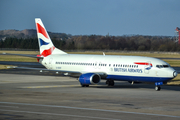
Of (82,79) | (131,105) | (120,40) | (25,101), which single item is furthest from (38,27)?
(120,40)

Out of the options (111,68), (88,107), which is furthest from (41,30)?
(88,107)

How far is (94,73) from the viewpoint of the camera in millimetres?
37219

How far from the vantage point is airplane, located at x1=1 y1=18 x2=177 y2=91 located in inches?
1372

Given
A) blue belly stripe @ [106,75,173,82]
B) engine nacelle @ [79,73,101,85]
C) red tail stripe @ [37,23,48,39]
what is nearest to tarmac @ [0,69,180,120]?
blue belly stripe @ [106,75,173,82]

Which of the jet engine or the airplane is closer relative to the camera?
the airplane

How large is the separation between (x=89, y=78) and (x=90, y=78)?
0.43 feet

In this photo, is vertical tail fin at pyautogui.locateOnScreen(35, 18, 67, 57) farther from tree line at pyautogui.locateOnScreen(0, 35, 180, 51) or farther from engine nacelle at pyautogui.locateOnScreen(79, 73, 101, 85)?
tree line at pyautogui.locateOnScreen(0, 35, 180, 51)

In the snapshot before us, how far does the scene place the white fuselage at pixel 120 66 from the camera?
3472 cm

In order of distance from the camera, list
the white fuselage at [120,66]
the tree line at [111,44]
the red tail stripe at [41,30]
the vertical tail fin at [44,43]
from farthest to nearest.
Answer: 1. the tree line at [111,44]
2. the red tail stripe at [41,30]
3. the vertical tail fin at [44,43]
4. the white fuselage at [120,66]

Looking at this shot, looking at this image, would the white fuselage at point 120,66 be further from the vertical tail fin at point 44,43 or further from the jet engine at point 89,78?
the vertical tail fin at point 44,43

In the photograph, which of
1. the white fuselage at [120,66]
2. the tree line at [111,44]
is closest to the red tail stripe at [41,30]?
the white fuselage at [120,66]

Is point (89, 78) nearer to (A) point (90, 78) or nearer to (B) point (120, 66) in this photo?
(A) point (90, 78)

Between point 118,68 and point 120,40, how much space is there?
5683 inches

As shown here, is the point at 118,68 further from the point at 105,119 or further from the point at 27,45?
the point at 27,45
